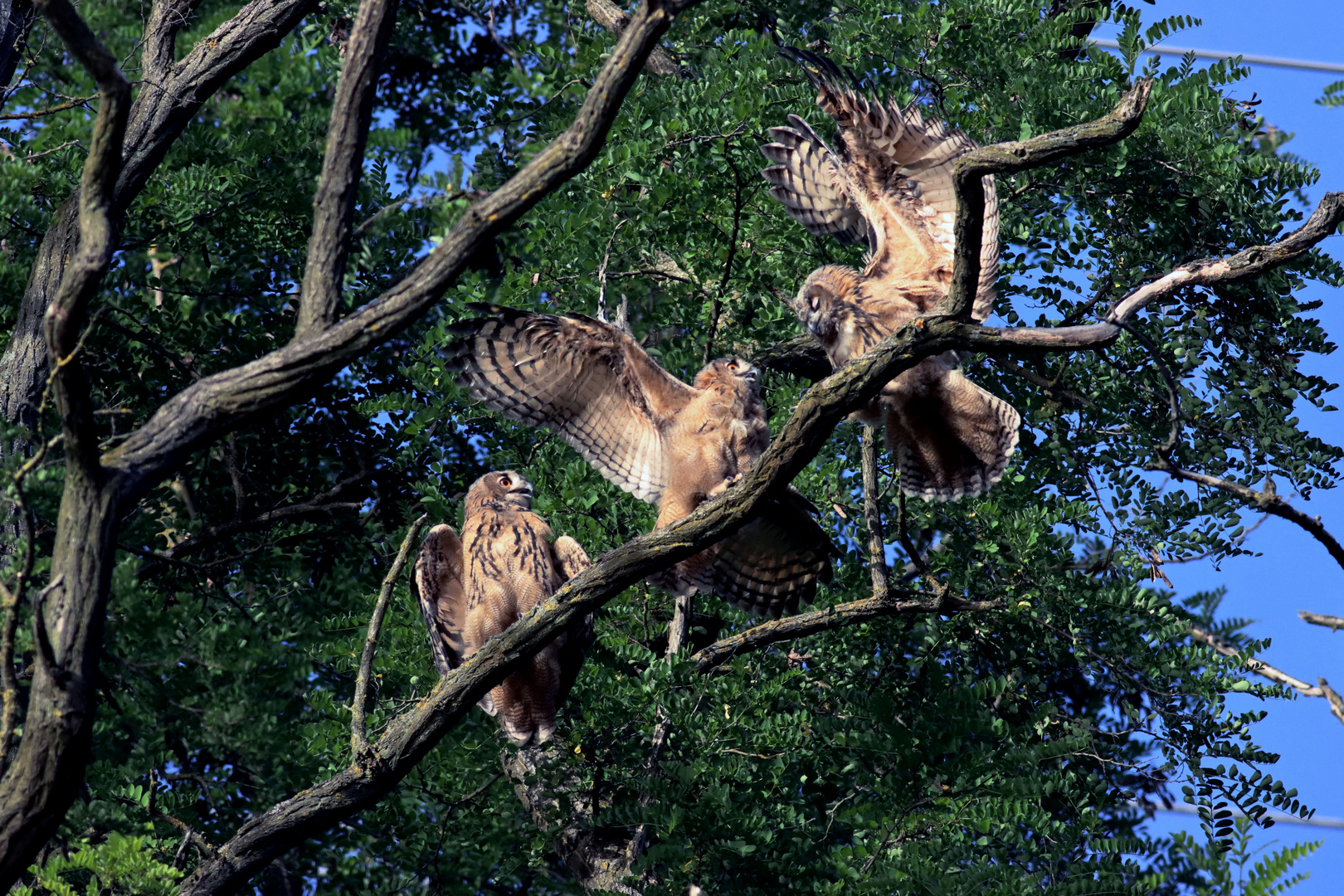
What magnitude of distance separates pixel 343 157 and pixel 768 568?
8.26 feet

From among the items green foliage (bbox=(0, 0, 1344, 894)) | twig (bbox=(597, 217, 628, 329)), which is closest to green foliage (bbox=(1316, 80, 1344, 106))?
green foliage (bbox=(0, 0, 1344, 894))

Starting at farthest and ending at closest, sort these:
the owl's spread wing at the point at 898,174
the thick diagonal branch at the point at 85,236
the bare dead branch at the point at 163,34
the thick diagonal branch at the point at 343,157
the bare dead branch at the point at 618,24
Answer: the bare dead branch at the point at 618,24 < the bare dead branch at the point at 163,34 < the owl's spread wing at the point at 898,174 < the thick diagonal branch at the point at 343,157 < the thick diagonal branch at the point at 85,236

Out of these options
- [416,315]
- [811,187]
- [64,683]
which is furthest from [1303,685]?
[64,683]

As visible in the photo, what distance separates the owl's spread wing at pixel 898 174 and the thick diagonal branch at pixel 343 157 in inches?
82.8

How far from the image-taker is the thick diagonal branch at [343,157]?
12.5 feet

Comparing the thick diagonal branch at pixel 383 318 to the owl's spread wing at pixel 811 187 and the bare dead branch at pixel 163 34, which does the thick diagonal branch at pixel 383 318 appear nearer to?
the owl's spread wing at pixel 811 187

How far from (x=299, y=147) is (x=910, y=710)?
15.4ft

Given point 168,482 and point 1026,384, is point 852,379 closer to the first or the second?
point 1026,384

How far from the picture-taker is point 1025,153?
3.57 m

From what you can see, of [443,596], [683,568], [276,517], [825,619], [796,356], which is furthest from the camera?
[276,517]

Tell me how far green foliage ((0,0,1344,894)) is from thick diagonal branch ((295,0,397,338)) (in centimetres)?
141

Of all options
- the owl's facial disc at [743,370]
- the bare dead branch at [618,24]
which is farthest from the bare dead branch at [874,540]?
the bare dead branch at [618,24]

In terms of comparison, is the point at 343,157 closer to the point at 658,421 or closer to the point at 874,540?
the point at 658,421

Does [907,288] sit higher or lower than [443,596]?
higher
